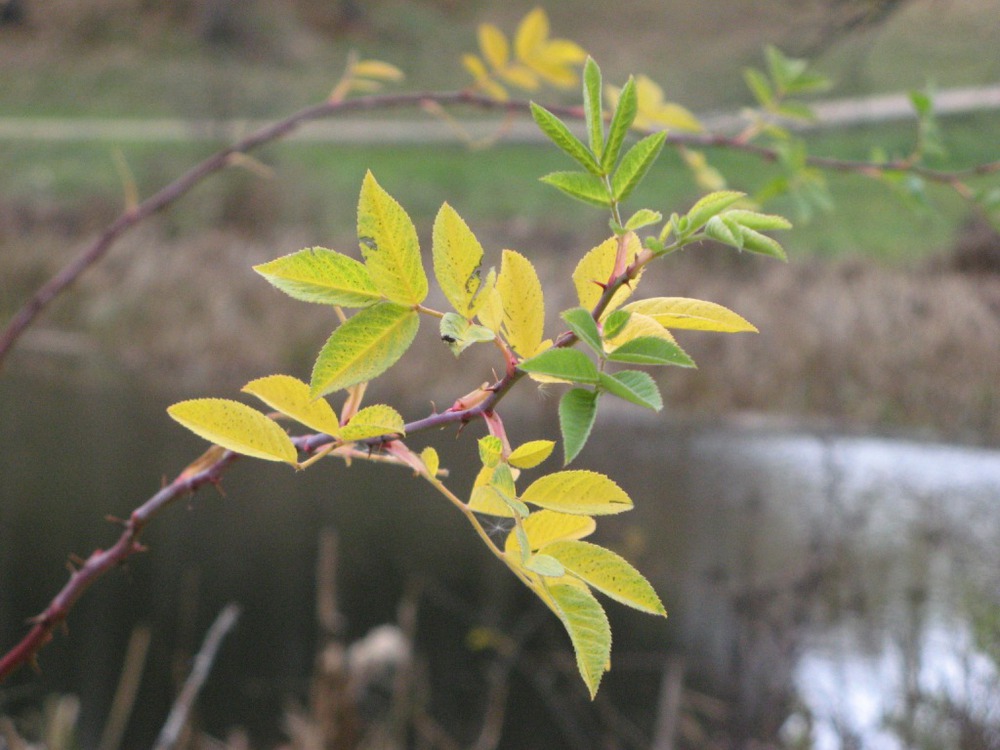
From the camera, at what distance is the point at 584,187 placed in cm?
9

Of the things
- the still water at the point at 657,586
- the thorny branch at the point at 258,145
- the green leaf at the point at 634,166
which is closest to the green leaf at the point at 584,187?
the green leaf at the point at 634,166

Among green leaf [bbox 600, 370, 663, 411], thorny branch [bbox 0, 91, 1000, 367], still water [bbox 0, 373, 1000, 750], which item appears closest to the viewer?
green leaf [bbox 600, 370, 663, 411]

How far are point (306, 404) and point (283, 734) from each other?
Result: 20.7 inches

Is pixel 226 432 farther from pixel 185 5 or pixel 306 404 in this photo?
pixel 185 5

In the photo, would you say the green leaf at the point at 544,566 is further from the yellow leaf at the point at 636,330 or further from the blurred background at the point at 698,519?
the blurred background at the point at 698,519

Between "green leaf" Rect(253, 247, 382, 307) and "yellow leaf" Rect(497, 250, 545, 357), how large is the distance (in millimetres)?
14

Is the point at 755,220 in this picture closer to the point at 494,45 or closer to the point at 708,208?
the point at 708,208

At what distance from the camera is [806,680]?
0.57 meters

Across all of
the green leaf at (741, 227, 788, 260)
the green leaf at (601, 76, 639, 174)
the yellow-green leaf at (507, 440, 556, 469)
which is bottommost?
the yellow-green leaf at (507, 440, 556, 469)

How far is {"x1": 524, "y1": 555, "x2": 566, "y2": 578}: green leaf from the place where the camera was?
8cm

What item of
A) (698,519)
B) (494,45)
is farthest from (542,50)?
(698,519)

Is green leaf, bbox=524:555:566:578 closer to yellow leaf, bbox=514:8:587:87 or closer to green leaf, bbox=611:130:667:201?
green leaf, bbox=611:130:667:201

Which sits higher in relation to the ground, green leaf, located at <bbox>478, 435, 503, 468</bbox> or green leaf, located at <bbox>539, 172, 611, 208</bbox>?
green leaf, located at <bbox>539, 172, 611, 208</bbox>

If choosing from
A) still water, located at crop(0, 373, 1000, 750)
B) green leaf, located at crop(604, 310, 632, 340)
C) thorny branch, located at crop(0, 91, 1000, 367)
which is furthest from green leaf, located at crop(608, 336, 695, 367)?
still water, located at crop(0, 373, 1000, 750)
